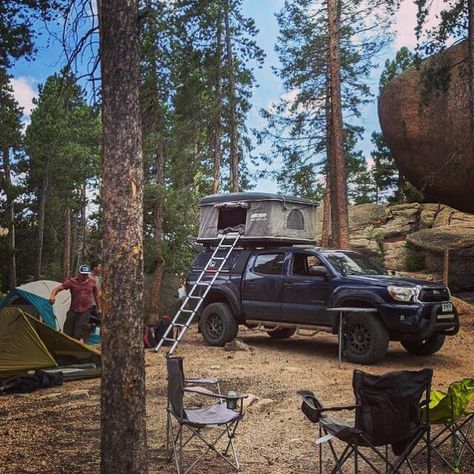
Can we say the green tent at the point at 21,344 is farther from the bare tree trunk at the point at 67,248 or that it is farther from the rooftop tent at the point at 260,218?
the bare tree trunk at the point at 67,248

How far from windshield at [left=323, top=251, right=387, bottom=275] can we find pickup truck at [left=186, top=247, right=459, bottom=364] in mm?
20

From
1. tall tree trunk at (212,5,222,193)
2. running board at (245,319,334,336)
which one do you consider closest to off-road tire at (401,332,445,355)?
running board at (245,319,334,336)

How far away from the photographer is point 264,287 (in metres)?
10.6

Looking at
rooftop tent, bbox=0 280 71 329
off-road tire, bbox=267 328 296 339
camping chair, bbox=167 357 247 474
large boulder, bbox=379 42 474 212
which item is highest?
large boulder, bbox=379 42 474 212

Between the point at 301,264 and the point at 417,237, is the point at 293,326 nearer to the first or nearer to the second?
the point at 301,264

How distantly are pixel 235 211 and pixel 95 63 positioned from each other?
8.11 m

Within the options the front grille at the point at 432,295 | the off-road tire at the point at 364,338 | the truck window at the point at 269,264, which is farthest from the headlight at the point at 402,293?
the truck window at the point at 269,264

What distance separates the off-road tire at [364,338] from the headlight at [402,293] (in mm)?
475

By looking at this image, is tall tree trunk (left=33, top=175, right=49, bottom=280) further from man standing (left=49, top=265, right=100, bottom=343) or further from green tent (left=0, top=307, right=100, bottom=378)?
green tent (left=0, top=307, right=100, bottom=378)

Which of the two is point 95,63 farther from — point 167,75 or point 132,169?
point 167,75

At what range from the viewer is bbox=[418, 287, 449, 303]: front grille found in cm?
871

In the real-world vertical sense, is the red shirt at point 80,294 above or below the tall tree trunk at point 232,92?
below

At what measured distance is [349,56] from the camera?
23625mm

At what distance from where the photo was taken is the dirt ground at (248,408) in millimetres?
4797
